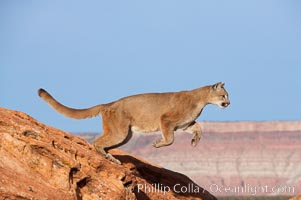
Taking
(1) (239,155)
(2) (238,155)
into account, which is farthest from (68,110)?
(1) (239,155)

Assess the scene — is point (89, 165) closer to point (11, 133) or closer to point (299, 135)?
point (11, 133)

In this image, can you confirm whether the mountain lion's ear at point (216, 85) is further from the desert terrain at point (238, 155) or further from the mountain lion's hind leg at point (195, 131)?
the desert terrain at point (238, 155)

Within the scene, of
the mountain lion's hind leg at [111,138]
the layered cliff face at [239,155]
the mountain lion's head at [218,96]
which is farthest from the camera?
the layered cliff face at [239,155]

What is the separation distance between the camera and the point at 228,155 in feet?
431

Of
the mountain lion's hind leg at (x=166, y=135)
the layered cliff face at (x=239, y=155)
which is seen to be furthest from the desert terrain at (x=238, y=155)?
the mountain lion's hind leg at (x=166, y=135)

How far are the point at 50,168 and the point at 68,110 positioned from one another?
4.14m

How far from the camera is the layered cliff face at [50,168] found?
1459 cm

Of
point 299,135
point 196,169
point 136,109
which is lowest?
point 136,109

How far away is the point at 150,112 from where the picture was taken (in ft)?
65.6

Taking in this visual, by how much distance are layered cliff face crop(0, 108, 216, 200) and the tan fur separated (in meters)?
0.98

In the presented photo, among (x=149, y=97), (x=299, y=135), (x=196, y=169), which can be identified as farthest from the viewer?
(x=299, y=135)

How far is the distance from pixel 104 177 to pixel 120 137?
2345mm

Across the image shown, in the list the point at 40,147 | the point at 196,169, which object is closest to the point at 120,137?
the point at 40,147

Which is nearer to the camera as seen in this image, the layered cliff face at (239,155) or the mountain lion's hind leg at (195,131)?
the mountain lion's hind leg at (195,131)
